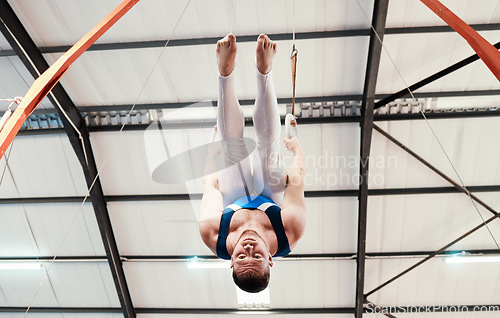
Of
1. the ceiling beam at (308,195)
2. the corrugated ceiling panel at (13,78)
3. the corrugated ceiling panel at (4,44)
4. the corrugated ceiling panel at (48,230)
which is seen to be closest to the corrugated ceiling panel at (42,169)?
the ceiling beam at (308,195)

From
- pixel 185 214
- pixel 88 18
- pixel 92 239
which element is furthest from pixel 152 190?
pixel 88 18

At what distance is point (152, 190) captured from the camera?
7418 millimetres

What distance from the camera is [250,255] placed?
2.98m

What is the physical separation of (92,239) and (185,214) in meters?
2.07

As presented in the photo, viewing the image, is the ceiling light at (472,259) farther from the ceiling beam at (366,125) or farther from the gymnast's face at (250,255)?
the gymnast's face at (250,255)

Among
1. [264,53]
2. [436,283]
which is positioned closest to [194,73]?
[264,53]

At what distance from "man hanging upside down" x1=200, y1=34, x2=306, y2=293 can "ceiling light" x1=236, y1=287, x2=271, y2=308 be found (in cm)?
493

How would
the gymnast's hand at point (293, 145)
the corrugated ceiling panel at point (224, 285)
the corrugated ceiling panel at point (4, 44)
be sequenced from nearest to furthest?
the gymnast's hand at point (293, 145), the corrugated ceiling panel at point (4, 44), the corrugated ceiling panel at point (224, 285)

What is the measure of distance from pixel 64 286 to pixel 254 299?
4.31 m

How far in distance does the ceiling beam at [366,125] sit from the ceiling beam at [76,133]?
4295 millimetres

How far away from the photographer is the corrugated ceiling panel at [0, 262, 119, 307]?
8.16 m

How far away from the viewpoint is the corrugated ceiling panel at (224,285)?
26.4ft

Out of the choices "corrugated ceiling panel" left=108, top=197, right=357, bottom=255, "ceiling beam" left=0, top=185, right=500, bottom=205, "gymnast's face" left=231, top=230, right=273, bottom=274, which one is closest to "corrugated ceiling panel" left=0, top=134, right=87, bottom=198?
"ceiling beam" left=0, top=185, right=500, bottom=205

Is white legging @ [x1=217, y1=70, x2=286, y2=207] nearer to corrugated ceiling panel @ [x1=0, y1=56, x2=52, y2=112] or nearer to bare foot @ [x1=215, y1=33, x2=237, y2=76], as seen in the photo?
bare foot @ [x1=215, y1=33, x2=237, y2=76]
